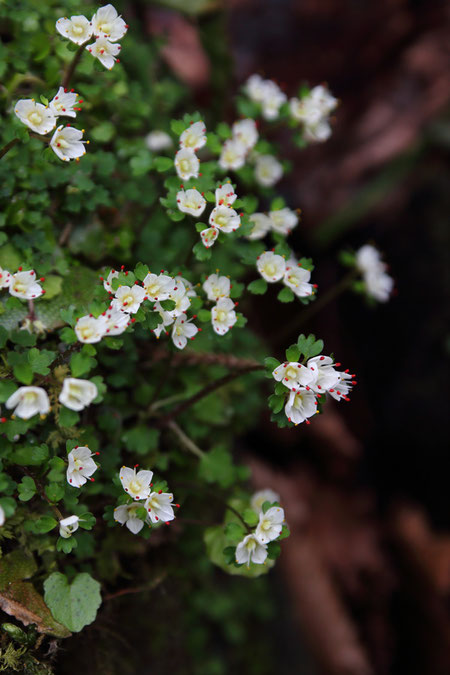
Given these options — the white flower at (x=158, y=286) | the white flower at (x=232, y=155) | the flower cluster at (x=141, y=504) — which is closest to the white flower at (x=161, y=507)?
the flower cluster at (x=141, y=504)

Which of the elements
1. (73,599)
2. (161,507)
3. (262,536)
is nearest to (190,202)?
(161,507)

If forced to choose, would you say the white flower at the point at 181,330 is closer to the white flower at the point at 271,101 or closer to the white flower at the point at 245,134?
the white flower at the point at 245,134

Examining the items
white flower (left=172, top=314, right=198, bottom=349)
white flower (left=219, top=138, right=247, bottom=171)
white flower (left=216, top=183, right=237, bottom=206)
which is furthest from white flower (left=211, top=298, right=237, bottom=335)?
white flower (left=219, top=138, right=247, bottom=171)

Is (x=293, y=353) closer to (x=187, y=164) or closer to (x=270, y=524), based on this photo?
(x=270, y=524)

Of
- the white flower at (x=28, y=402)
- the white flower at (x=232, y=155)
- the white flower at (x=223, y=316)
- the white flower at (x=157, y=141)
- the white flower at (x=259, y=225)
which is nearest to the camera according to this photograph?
the white flower at (x=28, y=402)

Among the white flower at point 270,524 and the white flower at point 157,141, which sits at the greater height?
the white flower at point 157,141

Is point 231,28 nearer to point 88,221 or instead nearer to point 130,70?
point 130,70

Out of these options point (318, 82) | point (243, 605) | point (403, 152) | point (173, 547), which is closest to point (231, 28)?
point (318, 82)
